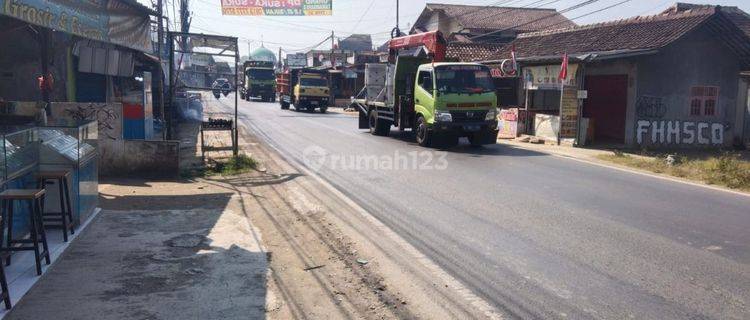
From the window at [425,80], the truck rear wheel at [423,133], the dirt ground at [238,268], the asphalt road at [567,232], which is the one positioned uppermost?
the window at [425,80]

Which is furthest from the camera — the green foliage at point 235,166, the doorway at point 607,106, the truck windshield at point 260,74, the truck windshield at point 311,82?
the truck windshield at point 260,74

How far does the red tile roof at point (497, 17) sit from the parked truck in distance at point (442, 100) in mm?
25659

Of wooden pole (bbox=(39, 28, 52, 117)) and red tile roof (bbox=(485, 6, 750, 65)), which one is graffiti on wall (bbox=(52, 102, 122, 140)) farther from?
red tile roof (bbox=(485, 6, 750, 65))

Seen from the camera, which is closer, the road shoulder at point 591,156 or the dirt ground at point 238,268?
A: the dirt ground at point 238,268

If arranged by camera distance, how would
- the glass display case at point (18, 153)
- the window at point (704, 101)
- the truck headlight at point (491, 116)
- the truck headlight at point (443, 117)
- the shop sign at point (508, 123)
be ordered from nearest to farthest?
1. the glass display case at point (18, 153)
2. the truck headlight at point (443, 117)
3. the truck headlight at point (491, 116)
4. the window at point (704, 101)
5. the shop sign at point (508, 123)

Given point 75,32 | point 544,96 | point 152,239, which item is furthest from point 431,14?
point 152,239

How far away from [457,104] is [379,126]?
5.18 meters

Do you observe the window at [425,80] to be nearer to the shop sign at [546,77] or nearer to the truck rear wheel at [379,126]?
the truck rear wheel at [379,126]

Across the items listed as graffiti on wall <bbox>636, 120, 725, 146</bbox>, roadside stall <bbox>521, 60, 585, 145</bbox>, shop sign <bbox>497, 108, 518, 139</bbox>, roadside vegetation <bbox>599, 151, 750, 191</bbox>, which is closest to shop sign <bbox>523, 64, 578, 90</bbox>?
roadside stall <bbox>521, 60, 585, 145</bbox>

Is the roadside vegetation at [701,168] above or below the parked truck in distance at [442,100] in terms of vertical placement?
below

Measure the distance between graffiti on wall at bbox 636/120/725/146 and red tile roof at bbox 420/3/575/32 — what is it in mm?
24761

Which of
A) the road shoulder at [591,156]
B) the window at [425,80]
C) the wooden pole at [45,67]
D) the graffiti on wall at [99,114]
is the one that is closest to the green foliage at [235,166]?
the graffiti on wall at [99,114]

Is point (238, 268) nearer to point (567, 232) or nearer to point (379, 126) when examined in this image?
point (567, 232)

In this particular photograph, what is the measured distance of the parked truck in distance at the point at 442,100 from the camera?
17.5 meters
